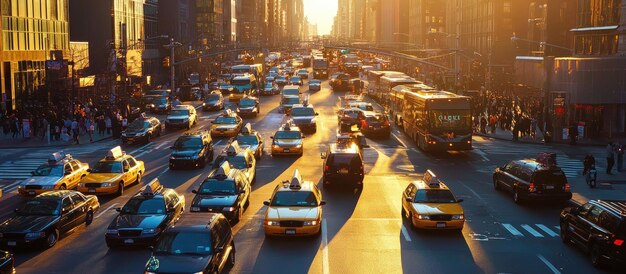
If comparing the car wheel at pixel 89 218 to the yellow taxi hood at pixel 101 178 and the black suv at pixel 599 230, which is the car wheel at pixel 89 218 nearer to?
the yellow taxi hood at pixel 101 178

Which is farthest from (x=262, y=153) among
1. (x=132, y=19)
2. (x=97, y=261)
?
(x=132, y=19)

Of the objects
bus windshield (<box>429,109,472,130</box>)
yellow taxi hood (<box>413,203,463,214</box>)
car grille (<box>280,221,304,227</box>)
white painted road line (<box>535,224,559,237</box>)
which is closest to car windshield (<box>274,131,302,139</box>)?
bus windshield (<box>429,109,472,130</box>)

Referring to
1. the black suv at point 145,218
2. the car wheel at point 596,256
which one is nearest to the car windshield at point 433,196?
the car wheel at point 596,256

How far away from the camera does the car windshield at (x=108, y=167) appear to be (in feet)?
106

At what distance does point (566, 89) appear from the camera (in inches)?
2207

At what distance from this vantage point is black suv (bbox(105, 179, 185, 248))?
2222 centimetres

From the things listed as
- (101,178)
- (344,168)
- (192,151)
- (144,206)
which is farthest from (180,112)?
(144,206)

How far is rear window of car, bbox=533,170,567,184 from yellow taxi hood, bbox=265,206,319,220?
32.6 feet

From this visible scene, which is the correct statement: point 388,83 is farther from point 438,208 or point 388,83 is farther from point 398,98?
point 438,208

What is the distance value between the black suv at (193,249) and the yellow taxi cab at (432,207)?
23.7 ft

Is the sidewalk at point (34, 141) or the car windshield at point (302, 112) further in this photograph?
the car windshield at point (302, 112)

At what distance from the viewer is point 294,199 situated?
80.2 feet

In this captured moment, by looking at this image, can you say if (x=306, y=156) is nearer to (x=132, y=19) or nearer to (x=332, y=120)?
(x=332, y=120)

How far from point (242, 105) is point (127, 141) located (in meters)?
20.2
